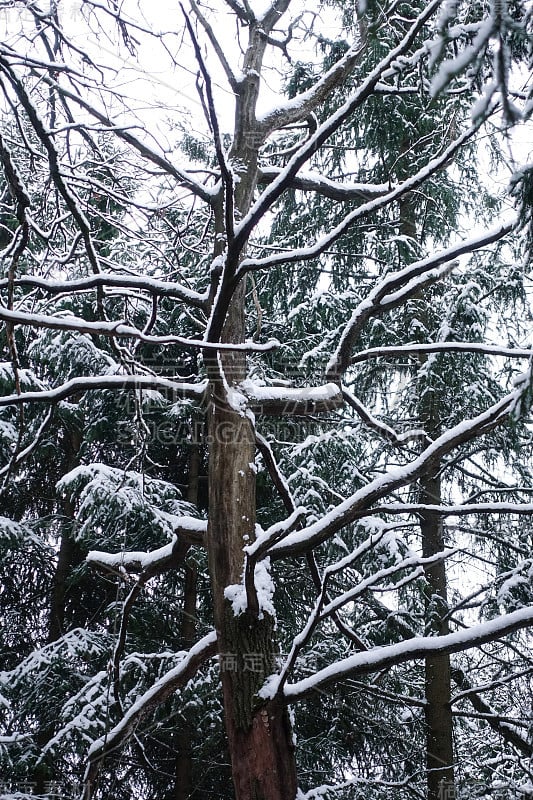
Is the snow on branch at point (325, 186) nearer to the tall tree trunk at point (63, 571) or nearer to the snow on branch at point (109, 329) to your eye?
the snow on branch at point (109, 329)

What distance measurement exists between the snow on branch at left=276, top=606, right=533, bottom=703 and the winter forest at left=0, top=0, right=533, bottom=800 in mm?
13

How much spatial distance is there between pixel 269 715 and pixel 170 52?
2972 millimetres

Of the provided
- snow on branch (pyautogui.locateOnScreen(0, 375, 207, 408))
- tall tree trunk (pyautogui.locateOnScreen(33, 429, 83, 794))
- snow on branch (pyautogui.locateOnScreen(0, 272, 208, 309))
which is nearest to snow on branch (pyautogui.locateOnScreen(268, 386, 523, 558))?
snow on branch (pyautogui.locateOnScreen(0, 375, 207, 408))

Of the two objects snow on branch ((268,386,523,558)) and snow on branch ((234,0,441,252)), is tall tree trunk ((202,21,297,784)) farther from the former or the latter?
snow on branch ((268,386,523,558))

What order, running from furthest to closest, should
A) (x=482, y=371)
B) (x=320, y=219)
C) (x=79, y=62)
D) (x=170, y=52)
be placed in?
(x=320, y=219)
(x=482, y=371)
(x=79, y=62)
(x=170, y=52)

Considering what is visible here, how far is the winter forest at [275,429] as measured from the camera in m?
3.05

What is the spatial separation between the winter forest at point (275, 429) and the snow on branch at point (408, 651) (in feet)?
0.04

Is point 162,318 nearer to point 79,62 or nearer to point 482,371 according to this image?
point 482,371

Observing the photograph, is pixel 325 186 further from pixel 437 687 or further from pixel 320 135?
pixel 437 687

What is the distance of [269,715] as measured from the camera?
3.05 metres

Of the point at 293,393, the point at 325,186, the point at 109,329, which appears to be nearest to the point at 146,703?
the point at 293,393

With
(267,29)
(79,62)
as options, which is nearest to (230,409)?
(79,62)

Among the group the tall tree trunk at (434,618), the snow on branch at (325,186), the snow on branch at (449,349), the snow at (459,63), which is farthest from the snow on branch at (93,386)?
the tall tree trunk at (434,618)

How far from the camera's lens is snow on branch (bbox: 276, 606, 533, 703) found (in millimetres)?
2818
